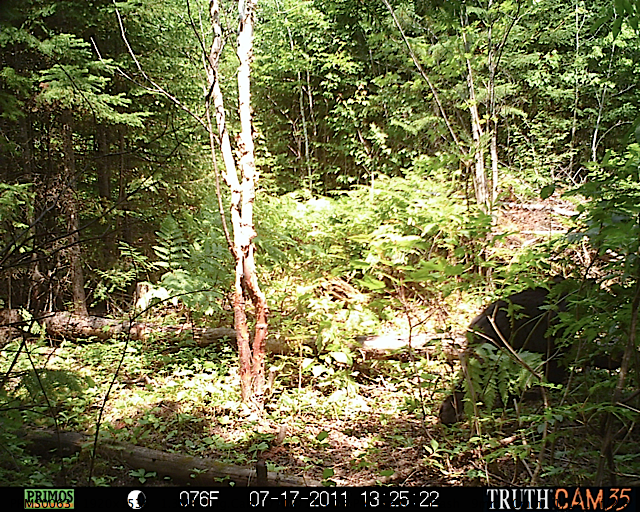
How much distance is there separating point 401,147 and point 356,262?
576 centimetres

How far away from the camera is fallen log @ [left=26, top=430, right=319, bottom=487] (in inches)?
107

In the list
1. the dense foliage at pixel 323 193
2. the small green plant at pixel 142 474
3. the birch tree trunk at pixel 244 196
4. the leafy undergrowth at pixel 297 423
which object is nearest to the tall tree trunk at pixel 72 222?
the dense foliage at pixel 323 193

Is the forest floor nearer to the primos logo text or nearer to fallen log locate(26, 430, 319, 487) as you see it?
fallen log locate(26, 430, 319, 487)

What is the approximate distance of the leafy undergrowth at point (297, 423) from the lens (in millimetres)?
2270

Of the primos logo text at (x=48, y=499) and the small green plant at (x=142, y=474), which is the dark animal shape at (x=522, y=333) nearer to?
the small green plant at (x=142, y=474)

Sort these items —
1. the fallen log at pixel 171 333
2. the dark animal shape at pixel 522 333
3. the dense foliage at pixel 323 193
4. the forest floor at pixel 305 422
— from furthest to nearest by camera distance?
the fallen log at pixel 171 333
the dark animal shape at pixel 522 333
the forest floor at pixel 305 422
the dense foliage at pixel 323 193

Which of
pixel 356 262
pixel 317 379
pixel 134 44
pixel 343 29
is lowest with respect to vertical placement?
pixel 317 379

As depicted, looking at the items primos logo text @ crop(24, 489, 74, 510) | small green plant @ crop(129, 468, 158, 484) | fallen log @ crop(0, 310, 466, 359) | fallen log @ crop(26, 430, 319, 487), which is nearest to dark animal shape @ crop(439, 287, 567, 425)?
fallen log @ crop(0, 310, 466, 359)

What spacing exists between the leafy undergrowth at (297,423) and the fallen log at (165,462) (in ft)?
0.22

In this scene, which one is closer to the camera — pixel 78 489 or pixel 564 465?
pixel 78 489

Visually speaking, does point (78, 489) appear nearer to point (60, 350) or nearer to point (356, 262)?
point (356, 262)

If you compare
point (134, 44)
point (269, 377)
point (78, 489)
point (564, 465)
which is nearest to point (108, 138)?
point (134, 44)

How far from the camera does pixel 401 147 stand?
7.39 m

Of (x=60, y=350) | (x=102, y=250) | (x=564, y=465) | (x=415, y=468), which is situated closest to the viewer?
(x=564, y=465)
